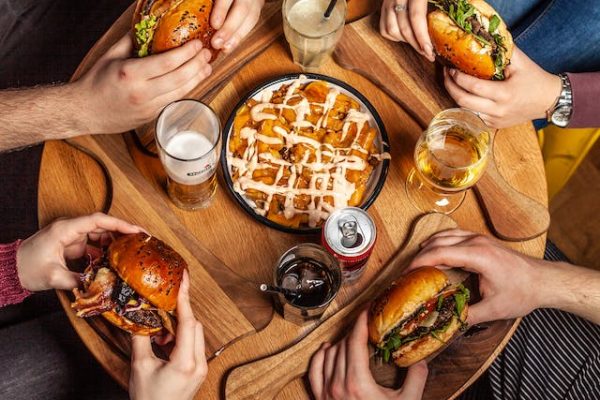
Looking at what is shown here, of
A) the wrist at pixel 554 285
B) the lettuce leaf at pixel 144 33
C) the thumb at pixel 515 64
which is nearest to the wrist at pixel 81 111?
the lettuce leaf at pixel 144 33

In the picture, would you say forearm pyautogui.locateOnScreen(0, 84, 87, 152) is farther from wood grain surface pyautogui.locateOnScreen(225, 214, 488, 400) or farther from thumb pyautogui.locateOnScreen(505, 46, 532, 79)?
thumb pyautogui.locateOnScreen(505, 46, 532, 79)

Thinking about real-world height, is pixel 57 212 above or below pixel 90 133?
below

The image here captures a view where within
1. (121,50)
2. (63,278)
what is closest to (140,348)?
(63,278)

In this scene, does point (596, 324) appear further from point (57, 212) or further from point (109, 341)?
point (57, 212)

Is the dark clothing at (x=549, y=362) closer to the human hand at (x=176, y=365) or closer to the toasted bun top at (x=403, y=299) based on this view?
the toasted bun top at (x=403, y=299)

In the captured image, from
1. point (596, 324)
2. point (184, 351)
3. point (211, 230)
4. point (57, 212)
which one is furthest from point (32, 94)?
point (596, 324)

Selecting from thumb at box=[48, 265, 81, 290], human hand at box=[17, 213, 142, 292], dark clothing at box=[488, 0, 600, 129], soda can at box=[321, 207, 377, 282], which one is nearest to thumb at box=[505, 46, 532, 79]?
dark clothing at box=[488, 0, 600, 129]
